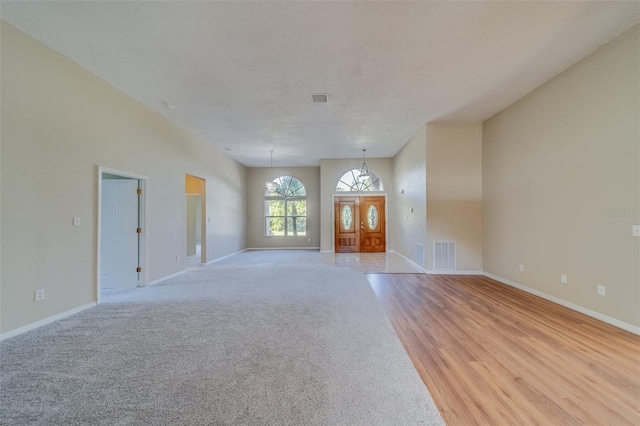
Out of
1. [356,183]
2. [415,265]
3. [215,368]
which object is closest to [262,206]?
[356,183]

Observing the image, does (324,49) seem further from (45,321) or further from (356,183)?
(356,183)

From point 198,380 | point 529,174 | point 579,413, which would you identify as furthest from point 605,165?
point 198,380

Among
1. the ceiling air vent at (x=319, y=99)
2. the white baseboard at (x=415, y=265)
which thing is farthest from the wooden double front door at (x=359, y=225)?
the ceiling air vent at (x=319, y=99)

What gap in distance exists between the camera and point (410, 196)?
6.79 meters

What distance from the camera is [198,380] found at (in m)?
1.90

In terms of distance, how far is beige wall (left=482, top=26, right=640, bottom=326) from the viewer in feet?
9.14

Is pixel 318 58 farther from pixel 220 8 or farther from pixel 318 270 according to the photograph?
pixel 318 270

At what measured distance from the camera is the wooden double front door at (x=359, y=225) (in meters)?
9.17

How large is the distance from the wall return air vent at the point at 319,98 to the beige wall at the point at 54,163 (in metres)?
3.00

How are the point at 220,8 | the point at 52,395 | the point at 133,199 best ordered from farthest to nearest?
1. the point at 133,199
2. the point at 220,8
3. the point at 52,395

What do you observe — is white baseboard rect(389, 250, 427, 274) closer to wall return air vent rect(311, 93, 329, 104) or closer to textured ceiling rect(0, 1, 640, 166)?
textured ceiling rect(0, 1, 640, 166)

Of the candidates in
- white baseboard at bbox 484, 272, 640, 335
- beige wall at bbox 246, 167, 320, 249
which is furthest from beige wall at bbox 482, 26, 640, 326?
beige wall at bbox 246, 167, 320, 249

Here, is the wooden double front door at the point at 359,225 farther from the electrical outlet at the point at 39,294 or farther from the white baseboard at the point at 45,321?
the electrical outlet at the point at 39,294

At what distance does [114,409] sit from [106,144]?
3.62m
